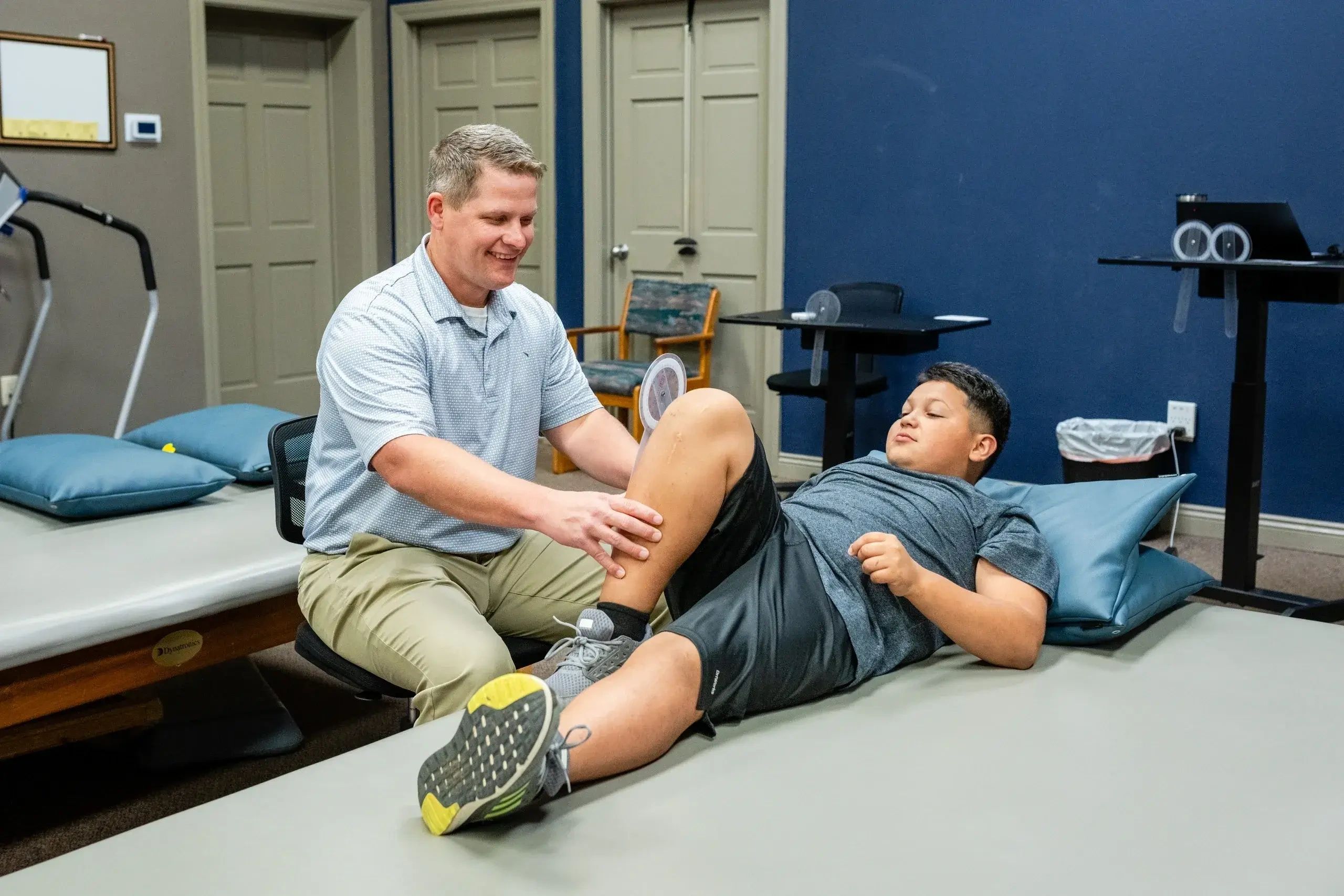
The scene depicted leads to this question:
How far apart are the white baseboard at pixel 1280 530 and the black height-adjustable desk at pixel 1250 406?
2.69 ft

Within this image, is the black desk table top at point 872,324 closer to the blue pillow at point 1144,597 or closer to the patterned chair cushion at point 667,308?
the patterned chair cushion at point 667,308

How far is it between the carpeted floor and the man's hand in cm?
108

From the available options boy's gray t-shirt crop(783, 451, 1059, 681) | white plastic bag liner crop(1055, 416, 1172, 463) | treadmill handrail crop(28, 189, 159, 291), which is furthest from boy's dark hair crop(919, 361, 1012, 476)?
treadmill handrail crop(28, 189, 159, 291)

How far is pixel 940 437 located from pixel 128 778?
1.72 meters

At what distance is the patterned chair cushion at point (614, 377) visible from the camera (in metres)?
5.20

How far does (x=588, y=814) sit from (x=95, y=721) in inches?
53.7

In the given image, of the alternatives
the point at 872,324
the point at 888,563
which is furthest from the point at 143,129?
the point at 888,563

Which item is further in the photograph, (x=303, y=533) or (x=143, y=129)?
(x=143, y=129)

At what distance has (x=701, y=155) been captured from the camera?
5.65 metres

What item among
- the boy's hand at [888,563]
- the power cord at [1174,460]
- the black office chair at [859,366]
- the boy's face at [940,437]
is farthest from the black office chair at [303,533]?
the power cord at [1174,460]

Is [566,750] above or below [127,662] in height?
above

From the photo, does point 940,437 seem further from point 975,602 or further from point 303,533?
point 303,533

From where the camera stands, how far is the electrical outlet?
4449 millimetres

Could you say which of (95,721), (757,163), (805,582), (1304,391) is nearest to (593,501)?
(805,582)
